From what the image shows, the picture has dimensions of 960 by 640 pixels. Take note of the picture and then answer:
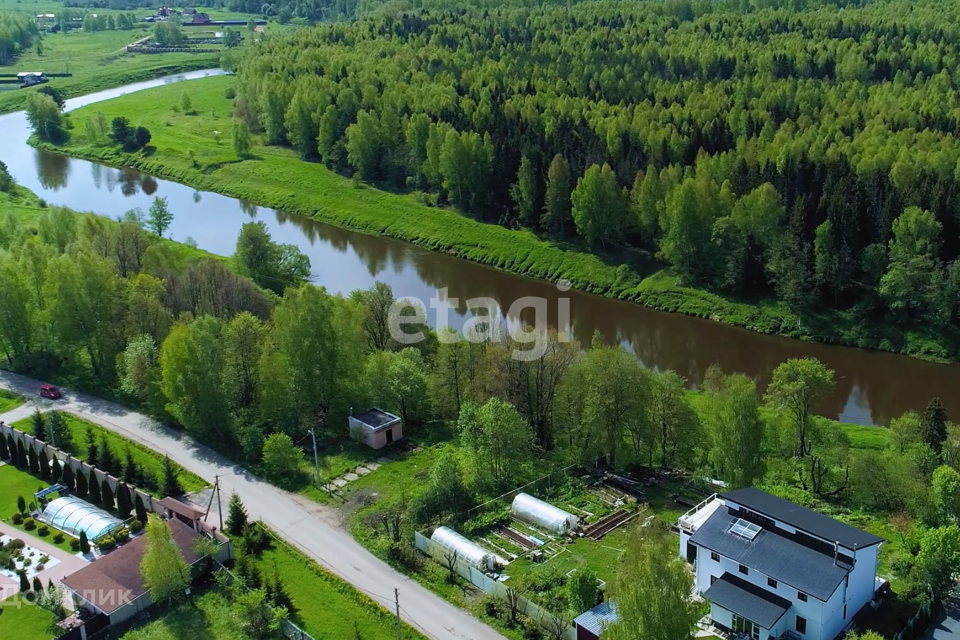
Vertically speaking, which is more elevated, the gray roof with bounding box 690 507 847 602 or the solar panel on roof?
the solar panel on roof

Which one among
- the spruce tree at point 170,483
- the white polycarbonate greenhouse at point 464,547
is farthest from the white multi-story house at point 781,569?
the spruce tree at point 170,483

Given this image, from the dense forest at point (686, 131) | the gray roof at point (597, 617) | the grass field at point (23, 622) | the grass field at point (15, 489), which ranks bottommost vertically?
the grass field at point (15, 489)

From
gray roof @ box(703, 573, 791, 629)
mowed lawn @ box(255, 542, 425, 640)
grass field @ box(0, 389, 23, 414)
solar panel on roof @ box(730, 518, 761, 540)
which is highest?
solar panel on roof @ box(730, 518, 761, 540)

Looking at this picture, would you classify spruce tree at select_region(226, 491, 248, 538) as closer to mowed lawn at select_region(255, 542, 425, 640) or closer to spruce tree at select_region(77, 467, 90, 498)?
mowed lawn at select_region(255, 542, 425, 640)

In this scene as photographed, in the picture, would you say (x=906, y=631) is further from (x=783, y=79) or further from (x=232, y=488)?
(x=783, y=79)

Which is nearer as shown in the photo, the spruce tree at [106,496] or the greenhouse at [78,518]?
the greenhouse at [78,518]

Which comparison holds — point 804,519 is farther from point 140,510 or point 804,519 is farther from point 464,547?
point 140,510

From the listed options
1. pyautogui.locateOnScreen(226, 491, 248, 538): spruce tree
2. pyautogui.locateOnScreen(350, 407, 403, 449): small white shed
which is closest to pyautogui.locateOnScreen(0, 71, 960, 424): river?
pyautogui.locateOnScreen(350, 407, 403, 449): small white shed

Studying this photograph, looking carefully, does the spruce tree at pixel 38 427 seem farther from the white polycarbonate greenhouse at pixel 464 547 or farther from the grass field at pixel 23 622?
the white polycarbonate greenhouse at pixel 464 547
